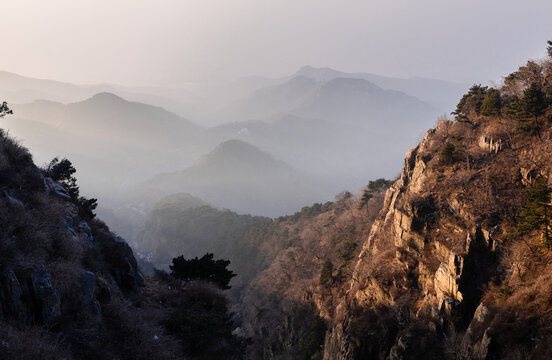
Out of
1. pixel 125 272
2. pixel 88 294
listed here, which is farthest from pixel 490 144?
pixel 88 294

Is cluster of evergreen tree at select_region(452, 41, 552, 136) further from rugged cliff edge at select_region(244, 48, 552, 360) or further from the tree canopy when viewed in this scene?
the tree canopy

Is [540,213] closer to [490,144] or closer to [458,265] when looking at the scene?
[458,265]

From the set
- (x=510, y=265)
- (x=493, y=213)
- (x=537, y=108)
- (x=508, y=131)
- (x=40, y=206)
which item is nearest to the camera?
(x=40, y=206)

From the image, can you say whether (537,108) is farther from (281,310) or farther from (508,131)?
(281,310)

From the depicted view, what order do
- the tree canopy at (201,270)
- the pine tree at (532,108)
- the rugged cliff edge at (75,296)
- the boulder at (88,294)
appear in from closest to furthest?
1. the rugged cliff edge at (75,296)
2. the boulder at (88,294)
3. the tree canopy at (201,270)
4. the pine tree at (532,108)

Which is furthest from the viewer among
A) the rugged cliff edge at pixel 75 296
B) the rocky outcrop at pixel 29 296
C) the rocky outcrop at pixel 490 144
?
the rocky outcrop at pixel 490 144

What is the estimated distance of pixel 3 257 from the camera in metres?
11.0

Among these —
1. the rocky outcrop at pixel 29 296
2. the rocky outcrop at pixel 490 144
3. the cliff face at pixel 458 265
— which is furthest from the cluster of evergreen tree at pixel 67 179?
the rocky outcrop at pixel 490 144

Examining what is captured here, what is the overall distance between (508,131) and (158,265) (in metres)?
113

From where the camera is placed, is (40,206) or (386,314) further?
(386,314)

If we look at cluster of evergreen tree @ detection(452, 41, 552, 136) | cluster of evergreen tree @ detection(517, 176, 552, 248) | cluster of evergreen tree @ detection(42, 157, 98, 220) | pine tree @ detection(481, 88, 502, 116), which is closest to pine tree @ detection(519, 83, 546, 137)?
cluster of evergreen tree @ detection(452, 41, 552, 136)

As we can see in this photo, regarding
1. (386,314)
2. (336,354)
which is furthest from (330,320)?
(386,314)

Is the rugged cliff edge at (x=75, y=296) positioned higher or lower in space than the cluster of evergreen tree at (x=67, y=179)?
lower

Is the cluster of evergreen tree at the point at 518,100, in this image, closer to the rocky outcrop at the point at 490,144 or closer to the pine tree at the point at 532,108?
the pine tree at the point at 532,108
